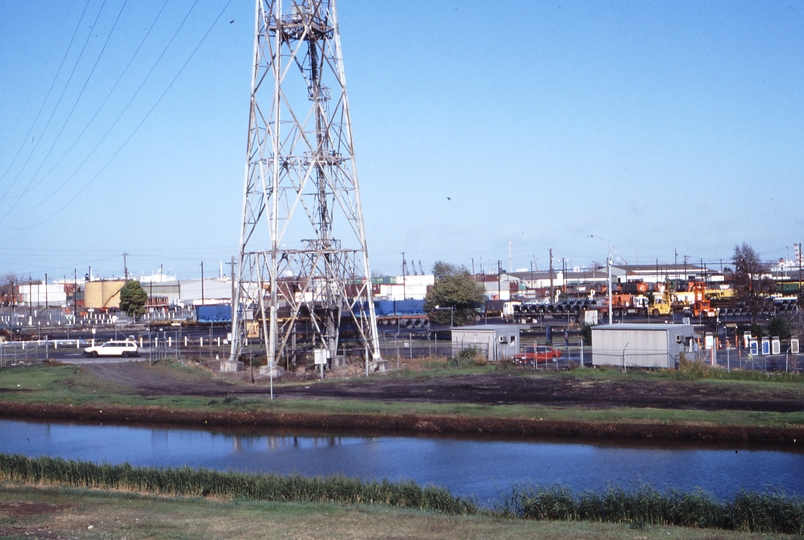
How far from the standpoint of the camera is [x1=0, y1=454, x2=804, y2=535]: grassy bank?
56.5 ft

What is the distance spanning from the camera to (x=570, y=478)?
2361 centimetres

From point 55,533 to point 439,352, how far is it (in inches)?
1723

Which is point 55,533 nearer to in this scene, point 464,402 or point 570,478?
point 570,478

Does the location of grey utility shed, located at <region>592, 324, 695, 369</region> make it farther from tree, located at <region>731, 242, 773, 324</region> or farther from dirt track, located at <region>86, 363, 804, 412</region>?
tree, located at <region>731, 242, 773, 324</region>

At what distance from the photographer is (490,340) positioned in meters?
51.4

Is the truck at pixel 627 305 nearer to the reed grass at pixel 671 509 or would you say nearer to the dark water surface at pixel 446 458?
the dark water surface at pixel 446 458

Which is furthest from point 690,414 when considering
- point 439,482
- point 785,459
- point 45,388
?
point 45,388

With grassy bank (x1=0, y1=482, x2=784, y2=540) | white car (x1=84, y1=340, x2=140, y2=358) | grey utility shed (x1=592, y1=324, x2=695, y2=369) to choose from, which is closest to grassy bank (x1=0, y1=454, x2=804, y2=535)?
grassy bank (x1=0, y1=482, x2=784, y2=540)

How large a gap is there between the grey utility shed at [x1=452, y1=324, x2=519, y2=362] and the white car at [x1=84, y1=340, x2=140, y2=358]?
79.4 feet

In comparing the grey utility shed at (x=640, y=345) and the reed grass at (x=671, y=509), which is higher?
the grey utility shed at (x=640, y=345)

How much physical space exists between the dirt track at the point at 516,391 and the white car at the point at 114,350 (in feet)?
40.0

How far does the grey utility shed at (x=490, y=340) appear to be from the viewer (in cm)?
5125

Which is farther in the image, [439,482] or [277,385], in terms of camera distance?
[277,385]

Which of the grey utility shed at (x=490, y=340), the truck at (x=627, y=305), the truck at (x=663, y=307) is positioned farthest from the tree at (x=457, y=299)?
the grey utility shed at (x=490, y=340)
